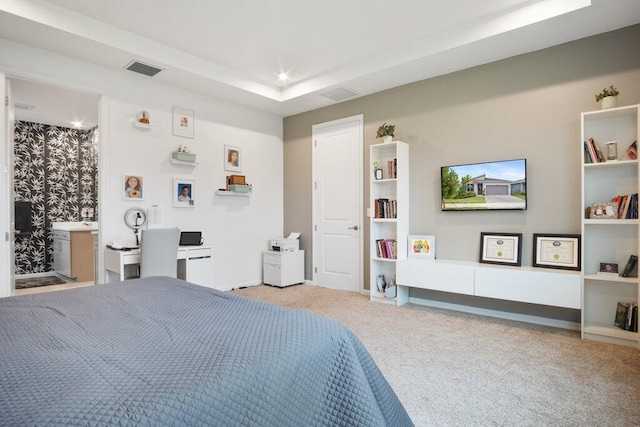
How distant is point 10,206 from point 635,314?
5401mm

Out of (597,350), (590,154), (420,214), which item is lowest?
(597,350)

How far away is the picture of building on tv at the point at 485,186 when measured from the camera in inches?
137

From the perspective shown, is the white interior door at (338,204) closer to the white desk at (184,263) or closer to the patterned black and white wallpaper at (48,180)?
the white desk at (184,263)

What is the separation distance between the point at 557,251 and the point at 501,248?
465 millimetres

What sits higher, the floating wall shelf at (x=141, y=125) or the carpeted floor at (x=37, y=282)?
the floating wall shelf at (x=141, y=125)

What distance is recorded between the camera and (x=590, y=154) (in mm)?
2967

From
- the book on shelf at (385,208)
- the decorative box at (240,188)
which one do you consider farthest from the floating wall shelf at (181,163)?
the book on shelf at (385,208)

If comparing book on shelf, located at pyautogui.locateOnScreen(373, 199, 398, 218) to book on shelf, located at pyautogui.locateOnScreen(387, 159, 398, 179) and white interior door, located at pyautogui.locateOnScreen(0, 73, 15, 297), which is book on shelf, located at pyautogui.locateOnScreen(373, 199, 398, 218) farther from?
white interior door, located at pyautogui.locateOnScreen(0, 73, 15, 297)

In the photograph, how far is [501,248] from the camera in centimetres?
355

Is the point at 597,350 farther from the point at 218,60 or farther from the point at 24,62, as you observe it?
the point at 24,62

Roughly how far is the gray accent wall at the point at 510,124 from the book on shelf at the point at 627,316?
→ 70 centimetres

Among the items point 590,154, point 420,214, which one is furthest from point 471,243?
point 590,154

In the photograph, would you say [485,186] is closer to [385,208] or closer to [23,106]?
[385,208]

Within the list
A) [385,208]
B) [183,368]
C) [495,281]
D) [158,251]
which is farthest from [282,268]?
[183,368]
